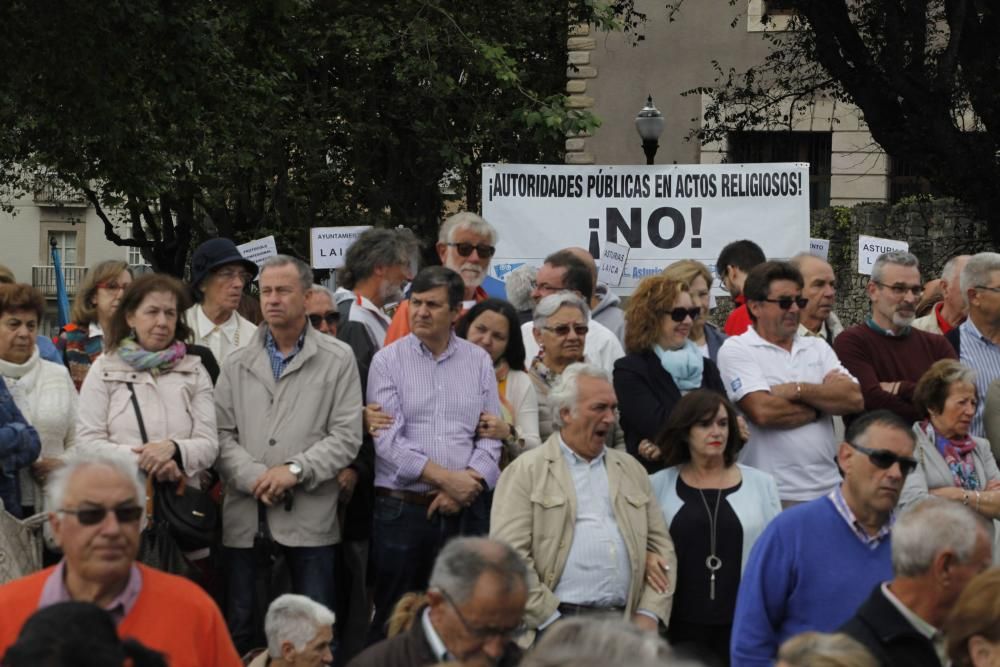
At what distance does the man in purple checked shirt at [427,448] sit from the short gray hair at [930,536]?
2.62 metres

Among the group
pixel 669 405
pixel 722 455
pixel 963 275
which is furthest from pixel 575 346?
pixel 963 275

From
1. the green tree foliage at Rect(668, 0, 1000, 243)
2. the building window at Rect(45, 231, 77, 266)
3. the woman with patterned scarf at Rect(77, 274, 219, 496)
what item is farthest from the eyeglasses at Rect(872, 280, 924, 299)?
the building window at Rect(45, 231, 77, 266)

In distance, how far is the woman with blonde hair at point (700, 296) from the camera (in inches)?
350

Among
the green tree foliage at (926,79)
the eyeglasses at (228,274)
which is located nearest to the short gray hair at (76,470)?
the eyeglasses at (228,274)

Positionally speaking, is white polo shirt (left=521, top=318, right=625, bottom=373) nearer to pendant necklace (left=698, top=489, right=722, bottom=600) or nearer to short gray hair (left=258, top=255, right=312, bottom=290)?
short gray hair (left=258, top=255, right=312, bottom=290)

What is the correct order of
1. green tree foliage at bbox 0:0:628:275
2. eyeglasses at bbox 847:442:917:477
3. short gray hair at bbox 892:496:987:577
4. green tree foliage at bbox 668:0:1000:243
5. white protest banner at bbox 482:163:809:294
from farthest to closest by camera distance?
green tree foliage at bbox 668:0:1000:243, green tree foliage at bbox 0:0:628:275, white protest banner at bbox 482:163:809:294, eyeglasses at bbox 847:442:917:477, short gray hair at bbox 892:496:987:577

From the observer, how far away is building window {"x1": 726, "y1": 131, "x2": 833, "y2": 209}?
26078 mm

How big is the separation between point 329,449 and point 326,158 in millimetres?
20939

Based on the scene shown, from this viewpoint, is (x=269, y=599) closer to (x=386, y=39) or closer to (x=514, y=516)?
(x=514, y=516)

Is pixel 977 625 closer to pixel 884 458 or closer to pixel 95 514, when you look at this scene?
pixel 884 458

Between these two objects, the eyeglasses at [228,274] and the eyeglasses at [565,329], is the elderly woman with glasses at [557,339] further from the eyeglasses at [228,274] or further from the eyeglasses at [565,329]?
the eyeglasses at [228,274]

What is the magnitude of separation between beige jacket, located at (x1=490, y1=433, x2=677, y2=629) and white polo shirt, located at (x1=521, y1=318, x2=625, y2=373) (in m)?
1.34

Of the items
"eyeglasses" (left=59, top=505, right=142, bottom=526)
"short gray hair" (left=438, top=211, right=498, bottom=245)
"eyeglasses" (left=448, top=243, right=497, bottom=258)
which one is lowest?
"eyeglasses" (left=59, top=505, right=142, bottom=526)

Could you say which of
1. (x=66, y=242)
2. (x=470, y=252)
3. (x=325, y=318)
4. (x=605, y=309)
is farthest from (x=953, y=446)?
(x=66, y=242)
